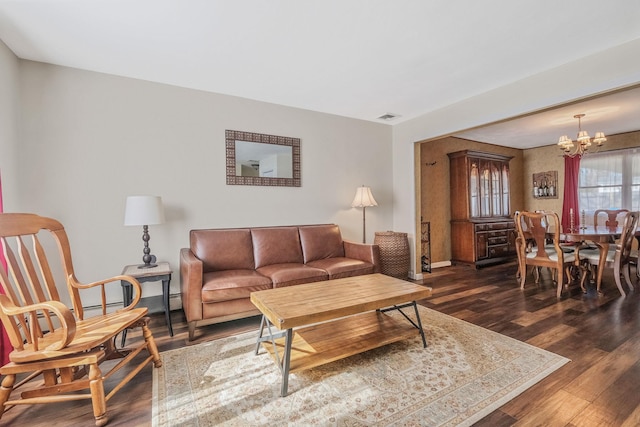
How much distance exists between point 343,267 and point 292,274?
0.61 m

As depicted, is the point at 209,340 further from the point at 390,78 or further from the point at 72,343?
the point at 390,78

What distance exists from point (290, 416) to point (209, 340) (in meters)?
1.20

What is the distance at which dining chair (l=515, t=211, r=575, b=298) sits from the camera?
3459mm

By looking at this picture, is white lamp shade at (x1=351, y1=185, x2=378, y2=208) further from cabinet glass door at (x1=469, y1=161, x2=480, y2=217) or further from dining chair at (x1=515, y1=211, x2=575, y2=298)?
cabinet glass door at (x1=469, y1=161, x2=480, y2=217)

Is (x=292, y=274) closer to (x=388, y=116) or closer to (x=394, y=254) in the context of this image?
(x=394, y=254)

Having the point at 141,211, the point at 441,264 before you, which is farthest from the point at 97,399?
the point at 441,264

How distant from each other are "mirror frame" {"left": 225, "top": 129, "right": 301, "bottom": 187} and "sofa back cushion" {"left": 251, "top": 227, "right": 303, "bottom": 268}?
60cm

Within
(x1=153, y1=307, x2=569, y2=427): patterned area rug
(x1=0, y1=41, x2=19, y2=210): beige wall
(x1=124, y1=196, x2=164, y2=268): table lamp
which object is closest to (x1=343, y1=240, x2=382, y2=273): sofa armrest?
(x1=153, y1=307, x2=569, y2=427): patterned area rug

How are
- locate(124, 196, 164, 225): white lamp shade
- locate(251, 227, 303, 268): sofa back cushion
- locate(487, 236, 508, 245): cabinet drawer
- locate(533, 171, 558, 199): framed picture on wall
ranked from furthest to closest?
locate(533, 171, 558, 199): framed picture on wall, locate(487, 236, 508, 245): cabinet drawer, locate(251, 227, 303, 268): sofa back cushion, locate(124, 196, 164, 225): white lamp shade

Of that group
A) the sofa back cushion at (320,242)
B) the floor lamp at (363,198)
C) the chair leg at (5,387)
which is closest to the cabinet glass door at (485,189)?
Result: the floor lamp at (363,198)

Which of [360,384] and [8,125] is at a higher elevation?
[8,125]

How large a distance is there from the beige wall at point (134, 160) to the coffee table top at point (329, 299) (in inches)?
A: 62.3

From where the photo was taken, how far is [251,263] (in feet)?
10.6

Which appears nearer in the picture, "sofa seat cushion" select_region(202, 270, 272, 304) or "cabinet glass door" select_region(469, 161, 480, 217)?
"sofa seat cushion" select_region(202, 270, 272, 304)
